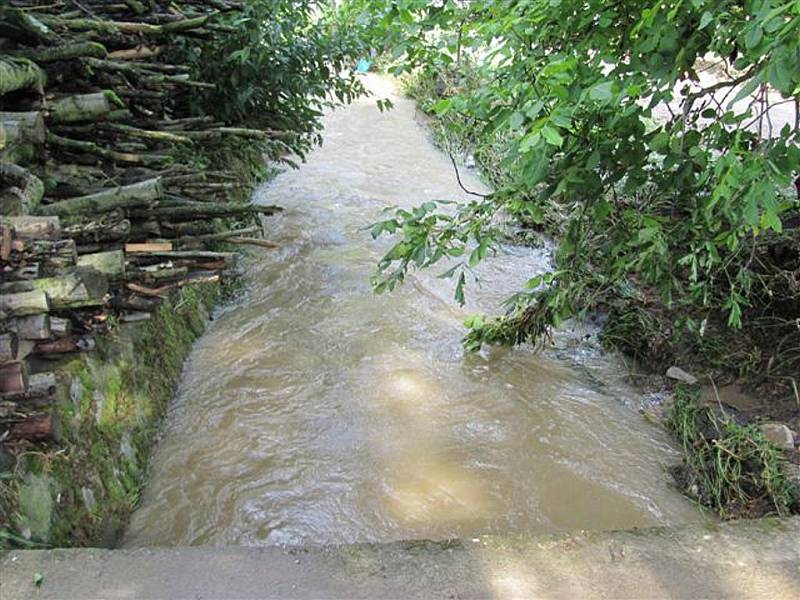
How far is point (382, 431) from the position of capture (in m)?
3.79

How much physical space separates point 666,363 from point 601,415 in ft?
2.71

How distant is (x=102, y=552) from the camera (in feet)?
7.14

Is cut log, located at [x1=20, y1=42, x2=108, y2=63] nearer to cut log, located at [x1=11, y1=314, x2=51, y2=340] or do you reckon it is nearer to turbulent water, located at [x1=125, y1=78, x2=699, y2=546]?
cut log, located at [x1=11, y1=314, x2=51, y2=340]

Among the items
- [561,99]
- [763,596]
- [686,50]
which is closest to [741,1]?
[686,50]

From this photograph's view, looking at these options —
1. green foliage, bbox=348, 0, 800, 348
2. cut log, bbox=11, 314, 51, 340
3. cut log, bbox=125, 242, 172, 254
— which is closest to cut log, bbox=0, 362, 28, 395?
cut log, bbox=11, 314, 51, 340

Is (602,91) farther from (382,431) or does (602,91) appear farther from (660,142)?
(382,431)

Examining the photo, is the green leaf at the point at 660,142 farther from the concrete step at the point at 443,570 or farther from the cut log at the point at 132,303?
the cut log at the point at 132,303

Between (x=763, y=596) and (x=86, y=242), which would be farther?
(x=86, y=242)

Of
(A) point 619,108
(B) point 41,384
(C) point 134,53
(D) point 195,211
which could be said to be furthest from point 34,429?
(C) point 134,53

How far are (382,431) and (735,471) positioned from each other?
1895 mm

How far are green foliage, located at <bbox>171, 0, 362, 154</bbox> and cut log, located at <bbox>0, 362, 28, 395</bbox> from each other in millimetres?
3274

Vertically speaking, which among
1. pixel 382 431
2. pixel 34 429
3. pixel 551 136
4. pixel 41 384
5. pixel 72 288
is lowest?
pixel 382 431

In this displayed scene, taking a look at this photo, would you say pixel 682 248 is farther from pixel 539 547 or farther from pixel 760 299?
pixel 539 547

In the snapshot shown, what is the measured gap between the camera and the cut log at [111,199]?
10.4 feet
